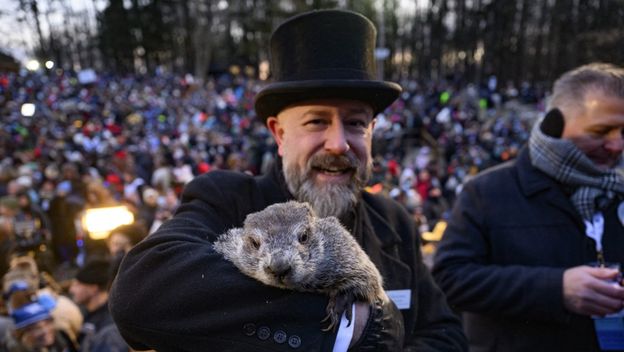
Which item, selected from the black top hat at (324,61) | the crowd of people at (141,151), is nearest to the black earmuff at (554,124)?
the black top hat at (324,61)

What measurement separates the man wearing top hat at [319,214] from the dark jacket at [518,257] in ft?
1.57

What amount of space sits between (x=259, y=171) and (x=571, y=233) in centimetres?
1471

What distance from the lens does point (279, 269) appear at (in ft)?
4.79

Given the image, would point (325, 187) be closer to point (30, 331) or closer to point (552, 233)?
point (552, 233)

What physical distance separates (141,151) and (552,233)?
60.1ft

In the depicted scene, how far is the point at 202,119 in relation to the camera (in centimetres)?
2781

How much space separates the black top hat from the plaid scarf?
115 cm

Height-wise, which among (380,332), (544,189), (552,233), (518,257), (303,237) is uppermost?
(303,237)

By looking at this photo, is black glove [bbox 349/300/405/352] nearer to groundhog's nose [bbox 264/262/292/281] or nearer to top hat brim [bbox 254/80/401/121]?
groundhog's nose [bbox 264/262/292/281]

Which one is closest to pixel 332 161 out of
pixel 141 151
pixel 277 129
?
pixel 277 129

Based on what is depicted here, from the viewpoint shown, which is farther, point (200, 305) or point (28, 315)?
point (28, 315)

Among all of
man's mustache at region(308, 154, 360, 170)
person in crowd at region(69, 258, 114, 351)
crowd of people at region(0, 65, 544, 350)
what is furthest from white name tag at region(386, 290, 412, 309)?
person in crowd at region(69, 258, 114, 351)

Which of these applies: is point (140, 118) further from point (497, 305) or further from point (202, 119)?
point (497, 305)

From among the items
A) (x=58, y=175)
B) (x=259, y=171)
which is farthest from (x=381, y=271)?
(x=259, y=171)
